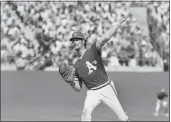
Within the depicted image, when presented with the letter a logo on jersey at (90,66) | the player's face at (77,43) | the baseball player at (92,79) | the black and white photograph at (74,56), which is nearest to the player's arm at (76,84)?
the baseball player at (92,79)

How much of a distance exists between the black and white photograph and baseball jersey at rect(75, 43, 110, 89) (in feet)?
30.9

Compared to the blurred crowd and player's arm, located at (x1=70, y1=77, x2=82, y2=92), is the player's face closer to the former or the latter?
player's arm, located at (x1=70, y1=77, x2=82, y2=92)

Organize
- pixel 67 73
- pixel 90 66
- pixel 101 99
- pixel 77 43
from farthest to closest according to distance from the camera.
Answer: pixel 67 73
pixel 101 99
pixel 90 66
pixel 77 43

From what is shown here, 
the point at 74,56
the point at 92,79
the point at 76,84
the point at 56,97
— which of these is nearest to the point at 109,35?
the point at 92,79

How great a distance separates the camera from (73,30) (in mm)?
17953

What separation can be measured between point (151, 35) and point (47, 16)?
4045 millimetres

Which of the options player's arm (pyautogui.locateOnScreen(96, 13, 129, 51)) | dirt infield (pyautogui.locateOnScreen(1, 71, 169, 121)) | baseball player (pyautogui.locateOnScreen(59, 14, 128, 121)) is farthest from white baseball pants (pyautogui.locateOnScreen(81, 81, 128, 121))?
dirt infield (pyautogui.locateOnScreen(1, 71, 169, 121))

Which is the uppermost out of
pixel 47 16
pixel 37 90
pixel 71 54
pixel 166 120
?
pixel 47 16

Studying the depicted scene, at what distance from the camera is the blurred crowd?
17766mm

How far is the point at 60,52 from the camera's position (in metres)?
17.8

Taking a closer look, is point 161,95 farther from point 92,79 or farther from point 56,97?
point 92,79

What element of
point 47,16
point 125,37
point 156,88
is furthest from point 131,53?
point 47,16

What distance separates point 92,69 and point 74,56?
9715mm

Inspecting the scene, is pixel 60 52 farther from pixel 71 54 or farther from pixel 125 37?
pixel 125 37
